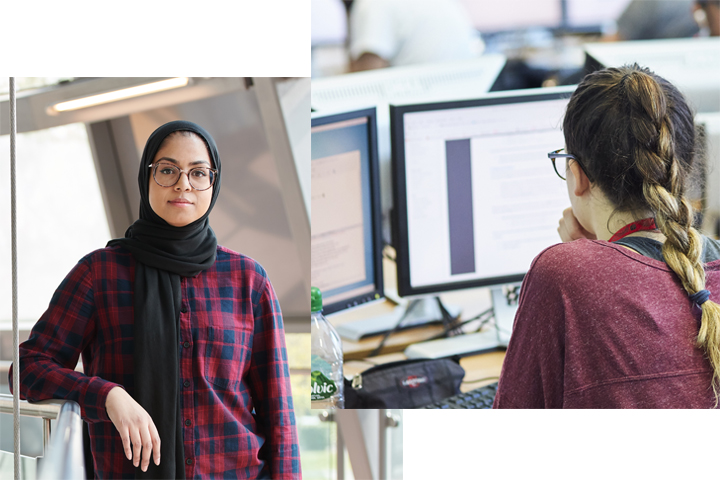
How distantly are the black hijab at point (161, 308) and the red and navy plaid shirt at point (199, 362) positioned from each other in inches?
0.7

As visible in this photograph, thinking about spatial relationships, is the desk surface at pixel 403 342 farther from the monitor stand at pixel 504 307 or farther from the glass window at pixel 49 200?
the glass window at pixel 49 200

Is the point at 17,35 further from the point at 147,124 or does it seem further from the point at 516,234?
the point at 516,234

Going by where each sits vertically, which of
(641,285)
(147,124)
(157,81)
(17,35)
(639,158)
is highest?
(17,35)

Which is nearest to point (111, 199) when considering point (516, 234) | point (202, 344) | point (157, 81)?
point (157, 81)

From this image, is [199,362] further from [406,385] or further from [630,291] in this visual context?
[630,291]

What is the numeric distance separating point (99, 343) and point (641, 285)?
3.49ft

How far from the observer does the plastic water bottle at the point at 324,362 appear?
1.53 meters

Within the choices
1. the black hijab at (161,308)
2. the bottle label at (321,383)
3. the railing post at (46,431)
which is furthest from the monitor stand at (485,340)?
the railing post at (46,431)

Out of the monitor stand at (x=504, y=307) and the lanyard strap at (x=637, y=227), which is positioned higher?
the lanyard strap at (x=637, y=227)

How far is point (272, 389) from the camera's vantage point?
49.2 inches

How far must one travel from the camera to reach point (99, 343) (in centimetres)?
119

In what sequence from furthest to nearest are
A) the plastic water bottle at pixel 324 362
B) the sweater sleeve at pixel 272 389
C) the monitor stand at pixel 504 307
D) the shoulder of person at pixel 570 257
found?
the monitor stand at pixel 504 307 < the plastic water bottle at pixel 324 362 < the sweater sleeve at pixel 272 389 < the shoulder of person at pixel 570 257

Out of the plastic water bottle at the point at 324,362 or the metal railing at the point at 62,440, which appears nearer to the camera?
the metal railing at the point at 62,440

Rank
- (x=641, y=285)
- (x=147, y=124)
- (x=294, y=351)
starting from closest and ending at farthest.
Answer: (x=641, y=285) < (x=147, y=124) < (x=294, y=351)
